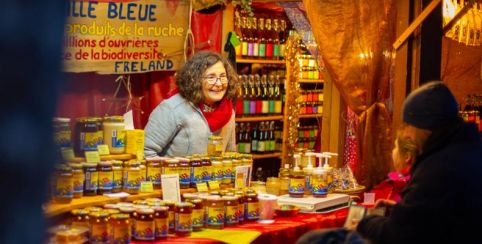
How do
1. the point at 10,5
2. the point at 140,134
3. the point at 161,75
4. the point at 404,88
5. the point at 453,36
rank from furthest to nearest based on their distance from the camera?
the point at 453,36 → the point at 161,75 → the point at 404,88 → the point at 140,134 → the point at 10,5

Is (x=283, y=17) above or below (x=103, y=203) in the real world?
above

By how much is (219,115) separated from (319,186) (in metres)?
1.09

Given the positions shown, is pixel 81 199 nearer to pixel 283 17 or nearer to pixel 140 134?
pixel 140 134

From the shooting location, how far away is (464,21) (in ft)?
24.9

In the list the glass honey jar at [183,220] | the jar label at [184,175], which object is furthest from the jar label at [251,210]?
Answer: the glass honey jar at [183,220]

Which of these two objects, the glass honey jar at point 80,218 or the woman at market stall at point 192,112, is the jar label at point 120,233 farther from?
the woman at market stall at point 192,112

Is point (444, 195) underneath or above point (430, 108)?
underneath

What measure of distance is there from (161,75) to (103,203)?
3.28 metres

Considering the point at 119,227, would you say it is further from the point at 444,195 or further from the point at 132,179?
the point at 444,195

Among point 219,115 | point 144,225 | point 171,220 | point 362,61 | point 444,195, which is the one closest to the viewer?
point 444,195

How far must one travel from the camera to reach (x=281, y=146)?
9.40m

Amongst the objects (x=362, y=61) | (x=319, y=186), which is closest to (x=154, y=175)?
(x=319, y=186)

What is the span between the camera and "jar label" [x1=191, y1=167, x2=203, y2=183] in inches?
171

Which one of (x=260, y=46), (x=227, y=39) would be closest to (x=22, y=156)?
(x=227, y=39)
